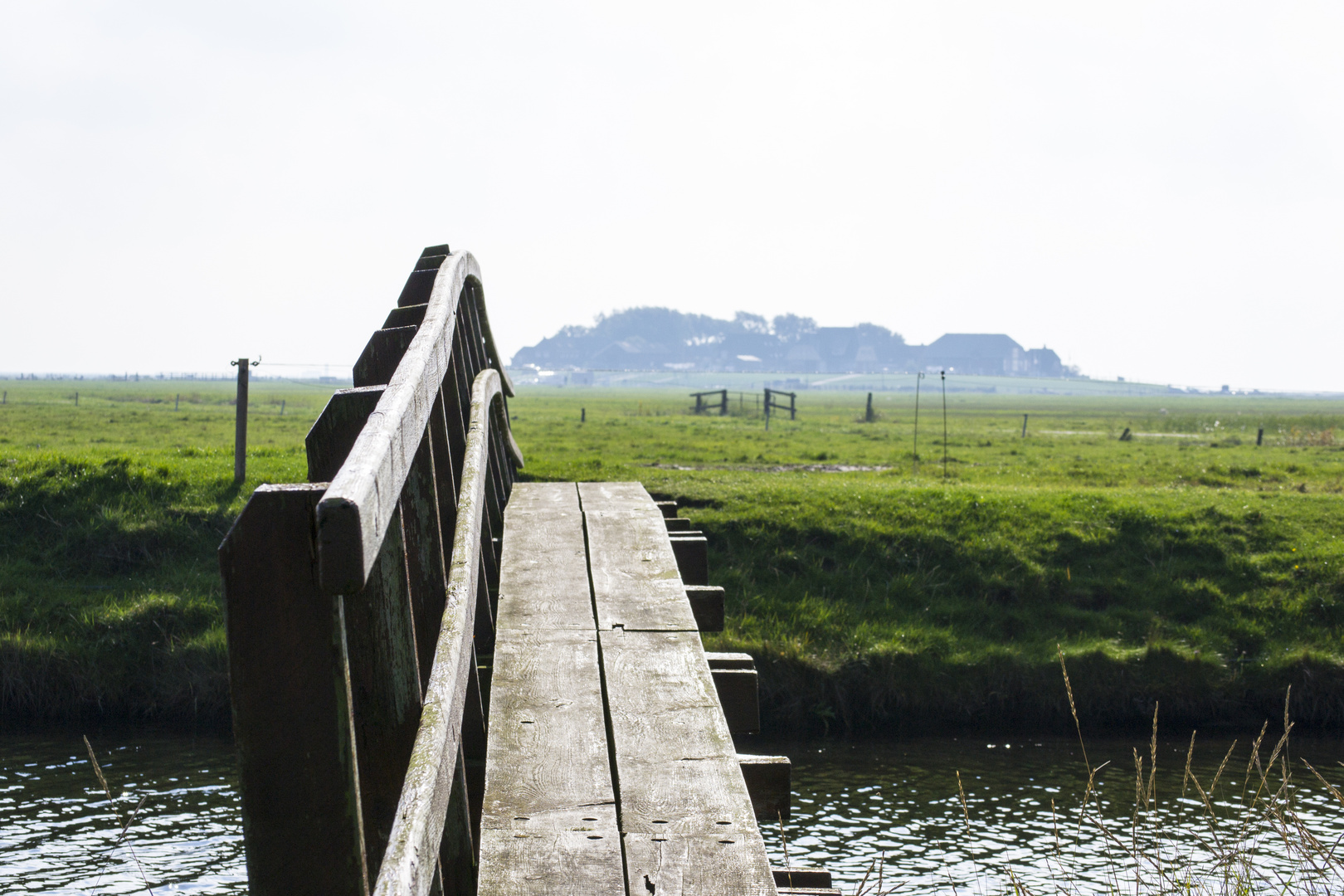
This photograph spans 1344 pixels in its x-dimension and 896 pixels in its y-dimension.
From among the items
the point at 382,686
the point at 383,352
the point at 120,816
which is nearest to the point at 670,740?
the point at 382,686

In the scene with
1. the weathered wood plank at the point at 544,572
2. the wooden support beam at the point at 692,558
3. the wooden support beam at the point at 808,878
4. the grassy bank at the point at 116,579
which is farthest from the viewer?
the grassy bank at the point at 116,579

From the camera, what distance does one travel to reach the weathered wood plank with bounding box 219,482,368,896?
58.9 inches

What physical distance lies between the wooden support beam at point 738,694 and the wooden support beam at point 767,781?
75 centimetres

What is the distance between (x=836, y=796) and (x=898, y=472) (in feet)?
41.1

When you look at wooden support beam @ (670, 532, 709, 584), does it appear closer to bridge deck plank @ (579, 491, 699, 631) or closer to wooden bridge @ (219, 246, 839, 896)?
bridge deck plank @ (579, 491, 699, 631)

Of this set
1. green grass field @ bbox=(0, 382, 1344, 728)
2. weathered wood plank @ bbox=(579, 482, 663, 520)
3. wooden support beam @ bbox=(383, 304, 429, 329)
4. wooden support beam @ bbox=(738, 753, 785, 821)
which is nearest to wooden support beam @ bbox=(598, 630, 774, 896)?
wooden support beam @ bbox=(738, 753, 785, 821)

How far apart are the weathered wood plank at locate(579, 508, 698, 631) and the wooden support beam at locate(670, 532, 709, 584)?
22cm

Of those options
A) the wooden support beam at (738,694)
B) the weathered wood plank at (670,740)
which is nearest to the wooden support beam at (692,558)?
the wooden support beam at (738,694)

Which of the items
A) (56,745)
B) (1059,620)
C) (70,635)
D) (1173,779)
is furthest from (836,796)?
(70,635)

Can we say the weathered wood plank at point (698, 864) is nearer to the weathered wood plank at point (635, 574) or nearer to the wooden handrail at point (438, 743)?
the wooden handrail at point (438, 743)

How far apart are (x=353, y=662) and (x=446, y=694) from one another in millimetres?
520

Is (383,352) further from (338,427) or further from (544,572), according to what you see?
(544,572)

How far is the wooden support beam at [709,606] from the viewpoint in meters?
4.57

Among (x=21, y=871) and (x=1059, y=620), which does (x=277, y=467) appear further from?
(x=1059, y=620)
